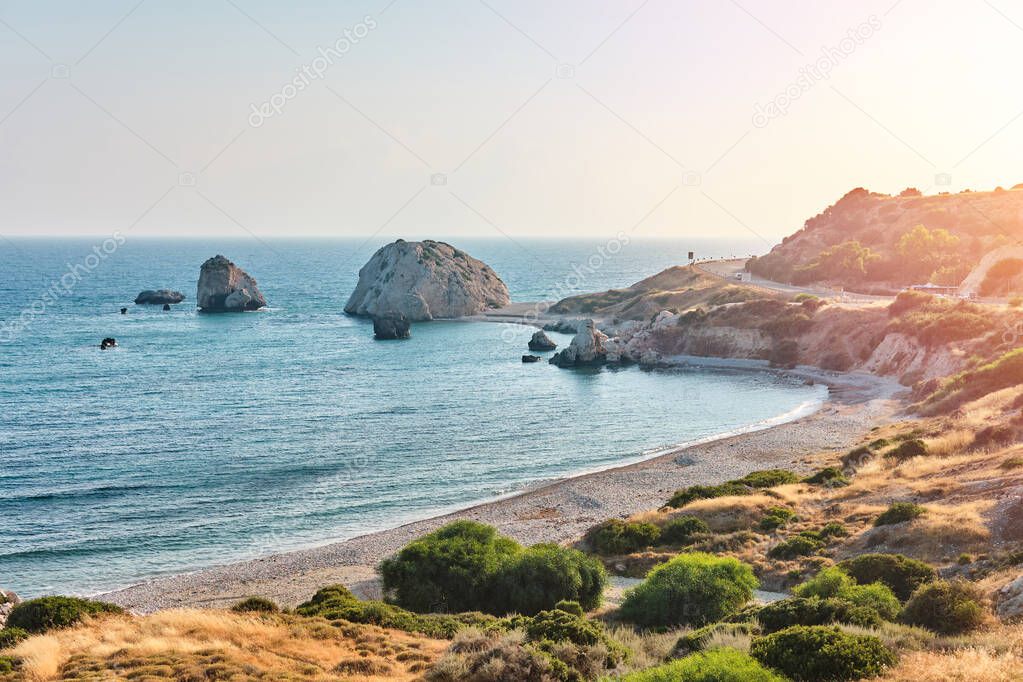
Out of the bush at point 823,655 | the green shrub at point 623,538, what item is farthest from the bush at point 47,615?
the green shrub at point 623,538

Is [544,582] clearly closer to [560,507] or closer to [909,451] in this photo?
[560,507]

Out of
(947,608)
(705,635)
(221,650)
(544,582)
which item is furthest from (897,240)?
(221,650)

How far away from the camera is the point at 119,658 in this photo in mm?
17906

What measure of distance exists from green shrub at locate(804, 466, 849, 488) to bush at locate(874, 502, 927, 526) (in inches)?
365

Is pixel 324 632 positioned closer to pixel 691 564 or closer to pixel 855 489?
pixel 691 564

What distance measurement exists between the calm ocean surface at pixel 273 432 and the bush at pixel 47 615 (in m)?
11.9

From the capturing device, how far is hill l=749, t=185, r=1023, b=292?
381ft

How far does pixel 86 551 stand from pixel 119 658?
21090mm

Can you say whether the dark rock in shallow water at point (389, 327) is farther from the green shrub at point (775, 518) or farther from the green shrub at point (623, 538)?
the green shrub at point (775, 518)

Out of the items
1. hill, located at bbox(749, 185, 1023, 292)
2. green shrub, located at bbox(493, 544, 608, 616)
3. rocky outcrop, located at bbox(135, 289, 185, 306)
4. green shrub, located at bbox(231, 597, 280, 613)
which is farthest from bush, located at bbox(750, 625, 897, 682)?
rocky outcrop, located at bbox(135, 289, 185, 306)

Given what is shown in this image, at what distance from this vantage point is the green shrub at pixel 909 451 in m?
40.0

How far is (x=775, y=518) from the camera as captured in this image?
1288 inches

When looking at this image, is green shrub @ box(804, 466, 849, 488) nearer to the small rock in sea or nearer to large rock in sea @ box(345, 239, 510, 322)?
the small rock in sea

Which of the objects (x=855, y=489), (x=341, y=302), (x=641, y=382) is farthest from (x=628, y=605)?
(x=341, y=302)
